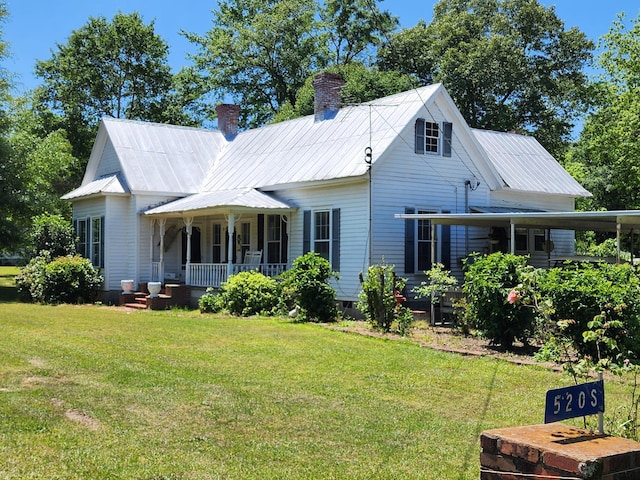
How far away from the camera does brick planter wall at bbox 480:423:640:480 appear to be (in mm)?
3863

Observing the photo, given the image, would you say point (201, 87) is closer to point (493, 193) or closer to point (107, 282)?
point (107, 282)

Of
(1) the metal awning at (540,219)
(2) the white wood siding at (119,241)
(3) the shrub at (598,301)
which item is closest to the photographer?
(3) the shrub at (598,301)

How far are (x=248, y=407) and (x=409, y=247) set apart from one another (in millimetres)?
12378

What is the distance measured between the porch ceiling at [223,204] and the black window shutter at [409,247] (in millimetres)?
3482

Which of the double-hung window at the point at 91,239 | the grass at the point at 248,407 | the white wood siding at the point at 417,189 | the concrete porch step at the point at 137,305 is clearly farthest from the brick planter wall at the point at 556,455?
the double-hung window at the point at 91,239

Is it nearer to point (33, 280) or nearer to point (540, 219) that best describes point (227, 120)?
point (33, 280)

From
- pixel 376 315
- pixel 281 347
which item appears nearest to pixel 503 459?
pixel 281 347

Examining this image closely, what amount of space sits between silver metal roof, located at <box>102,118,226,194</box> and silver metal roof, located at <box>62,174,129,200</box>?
0.36 m

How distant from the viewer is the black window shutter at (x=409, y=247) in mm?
19484

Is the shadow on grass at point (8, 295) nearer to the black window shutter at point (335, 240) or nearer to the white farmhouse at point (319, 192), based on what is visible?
the white farmhouse at point (319, 192)

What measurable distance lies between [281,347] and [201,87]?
34.5 metres

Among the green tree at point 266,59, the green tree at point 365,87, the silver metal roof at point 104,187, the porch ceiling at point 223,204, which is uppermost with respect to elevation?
the green tree at point 266,59

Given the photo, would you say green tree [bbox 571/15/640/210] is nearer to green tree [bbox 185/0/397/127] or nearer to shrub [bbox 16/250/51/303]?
green tree [bbox 185/0/397/127]

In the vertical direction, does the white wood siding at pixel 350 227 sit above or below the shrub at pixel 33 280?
above
